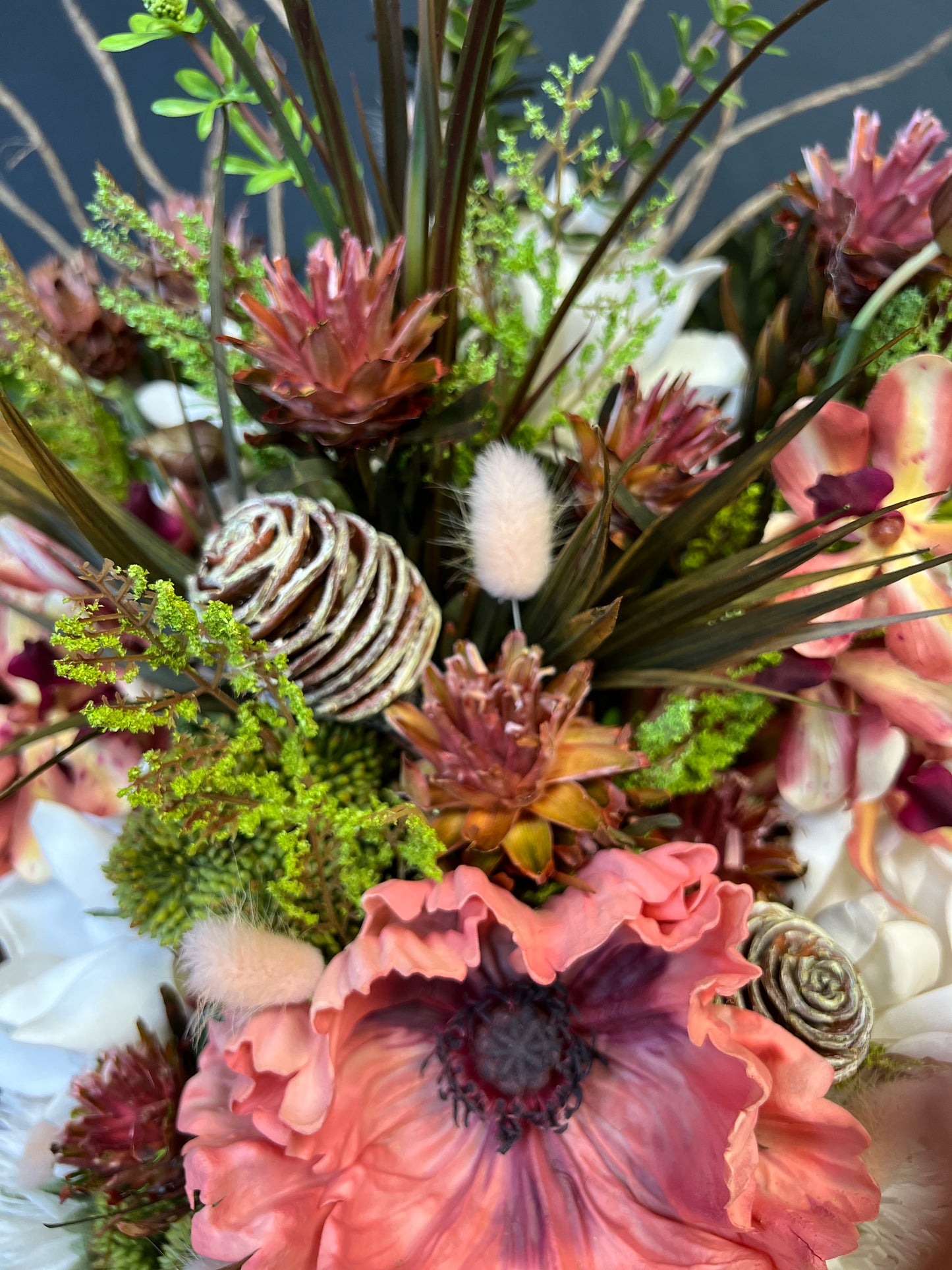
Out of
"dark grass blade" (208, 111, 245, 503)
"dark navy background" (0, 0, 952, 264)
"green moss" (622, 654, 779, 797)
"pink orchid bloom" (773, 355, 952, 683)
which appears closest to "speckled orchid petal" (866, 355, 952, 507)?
"pink orchid bloom" (773, 355, 952, 683)

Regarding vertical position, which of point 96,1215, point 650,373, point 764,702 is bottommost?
point 96,1215

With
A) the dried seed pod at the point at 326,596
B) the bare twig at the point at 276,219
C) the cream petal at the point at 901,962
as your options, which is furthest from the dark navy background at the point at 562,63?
the cream petal at the point at 901,962

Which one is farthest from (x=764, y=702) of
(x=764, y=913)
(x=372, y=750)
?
(x=372, y=750)

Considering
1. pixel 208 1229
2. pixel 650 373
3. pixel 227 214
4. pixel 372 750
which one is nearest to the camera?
pixel 208 1229

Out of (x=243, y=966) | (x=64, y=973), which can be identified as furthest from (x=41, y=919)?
(x=243, y=966)

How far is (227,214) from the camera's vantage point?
86 centimetres

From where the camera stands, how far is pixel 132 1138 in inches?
17.6

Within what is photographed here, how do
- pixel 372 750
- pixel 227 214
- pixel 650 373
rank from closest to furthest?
pixel 372 750 < pixel 650 373 < pixel 227 214

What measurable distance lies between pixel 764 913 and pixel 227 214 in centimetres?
Answer: 80

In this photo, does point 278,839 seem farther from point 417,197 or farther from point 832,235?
point 832,235

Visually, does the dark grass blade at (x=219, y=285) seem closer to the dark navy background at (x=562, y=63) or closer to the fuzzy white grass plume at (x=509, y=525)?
the fuzzy white grass plume at (x=509, y=525)

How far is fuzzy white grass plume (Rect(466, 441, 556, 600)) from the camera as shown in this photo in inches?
17.1

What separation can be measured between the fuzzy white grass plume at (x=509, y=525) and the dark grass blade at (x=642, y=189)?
0.19 feet

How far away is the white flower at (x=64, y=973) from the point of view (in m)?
0.47
